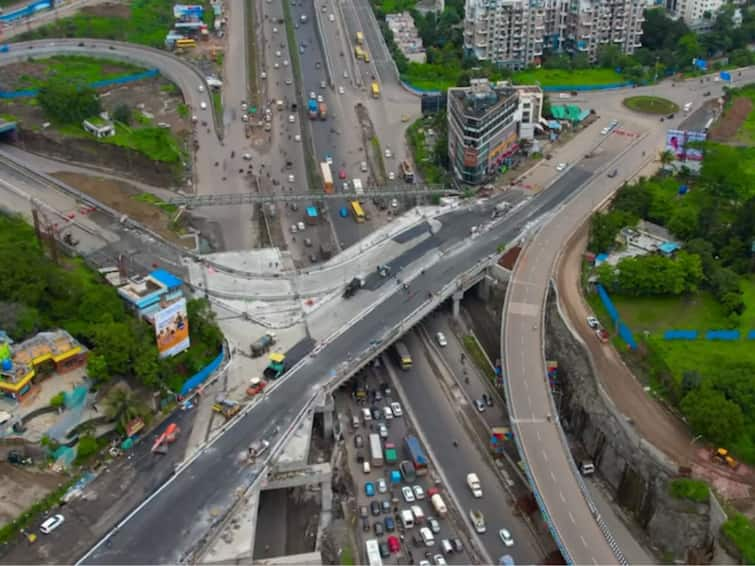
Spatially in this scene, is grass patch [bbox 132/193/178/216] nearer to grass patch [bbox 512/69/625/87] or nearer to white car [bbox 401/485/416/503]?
white car [bbox 401/485/416/503]

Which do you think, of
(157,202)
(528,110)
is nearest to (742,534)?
(528,110)

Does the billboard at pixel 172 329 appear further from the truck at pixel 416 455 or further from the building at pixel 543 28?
the building at pixel 543 28

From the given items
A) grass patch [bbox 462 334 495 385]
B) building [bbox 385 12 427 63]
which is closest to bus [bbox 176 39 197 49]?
building [bbox 385 12 427 63]

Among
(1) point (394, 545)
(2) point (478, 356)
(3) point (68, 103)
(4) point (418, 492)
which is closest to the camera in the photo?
(1) point (394, 545)

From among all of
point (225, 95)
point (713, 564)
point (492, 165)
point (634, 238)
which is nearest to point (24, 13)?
point (225, 95)

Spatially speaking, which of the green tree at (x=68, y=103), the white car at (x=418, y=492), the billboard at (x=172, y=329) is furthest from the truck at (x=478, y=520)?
the green tree at (x=68, y=103)

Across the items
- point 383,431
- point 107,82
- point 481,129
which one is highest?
point 481,129

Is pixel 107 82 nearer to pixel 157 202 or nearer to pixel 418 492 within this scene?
pixel 157 202
